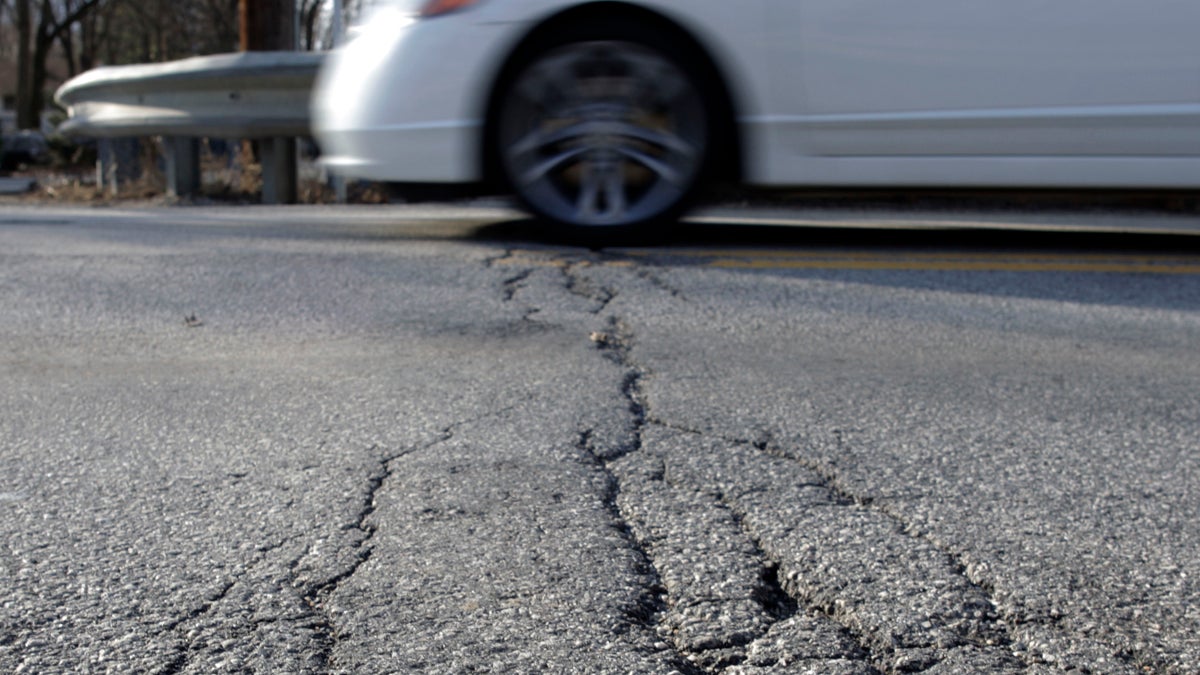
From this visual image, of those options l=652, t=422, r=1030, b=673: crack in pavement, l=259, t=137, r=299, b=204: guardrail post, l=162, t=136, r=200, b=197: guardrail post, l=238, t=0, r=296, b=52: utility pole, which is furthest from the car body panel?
l=238, t=0, r=296, b=52: utility pole

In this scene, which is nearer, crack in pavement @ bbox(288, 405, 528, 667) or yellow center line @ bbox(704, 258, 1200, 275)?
crack in pavement @ bbox(288, 405, 528, 667)

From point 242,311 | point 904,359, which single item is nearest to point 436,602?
point 904,359

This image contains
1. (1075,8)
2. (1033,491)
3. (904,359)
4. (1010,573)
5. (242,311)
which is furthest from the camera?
(1075,8)

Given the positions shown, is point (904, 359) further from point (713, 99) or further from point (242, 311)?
point (242, 311)

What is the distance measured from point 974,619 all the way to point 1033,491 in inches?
24.3

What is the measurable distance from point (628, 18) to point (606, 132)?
1.47 ft

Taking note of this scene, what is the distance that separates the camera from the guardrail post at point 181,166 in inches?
324

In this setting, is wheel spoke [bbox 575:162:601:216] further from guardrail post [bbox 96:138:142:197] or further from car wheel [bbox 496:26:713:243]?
guardrail post [bbox 96:138:142:197]

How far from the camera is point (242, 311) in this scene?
3.92m

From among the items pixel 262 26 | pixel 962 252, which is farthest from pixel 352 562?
pixel 262 26

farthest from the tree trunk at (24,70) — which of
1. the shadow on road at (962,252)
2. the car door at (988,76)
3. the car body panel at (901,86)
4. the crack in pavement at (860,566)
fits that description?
the crack in pavement at (860,566)

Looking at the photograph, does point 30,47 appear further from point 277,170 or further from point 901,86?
point 901,86

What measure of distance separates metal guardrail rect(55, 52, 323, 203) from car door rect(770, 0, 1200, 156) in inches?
161

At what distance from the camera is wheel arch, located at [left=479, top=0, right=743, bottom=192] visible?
4793 mm
